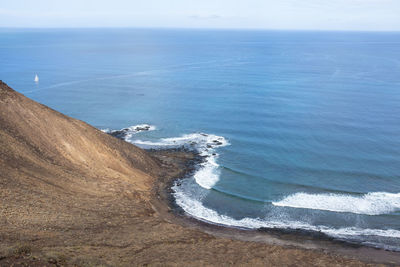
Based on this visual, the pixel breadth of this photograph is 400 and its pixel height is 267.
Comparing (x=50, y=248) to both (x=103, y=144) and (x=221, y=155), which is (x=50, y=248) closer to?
(x=103, y=144)

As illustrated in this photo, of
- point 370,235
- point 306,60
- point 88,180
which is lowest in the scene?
point 370,235

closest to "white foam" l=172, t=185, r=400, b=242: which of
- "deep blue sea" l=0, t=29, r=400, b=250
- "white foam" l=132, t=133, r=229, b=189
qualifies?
"deep blue sea" l=0, t=29, r=400, b=250

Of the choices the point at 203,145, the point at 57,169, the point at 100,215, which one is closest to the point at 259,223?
the point at 100,215

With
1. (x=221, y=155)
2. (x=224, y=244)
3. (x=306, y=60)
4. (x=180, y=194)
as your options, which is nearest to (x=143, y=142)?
(x=221, y=155)

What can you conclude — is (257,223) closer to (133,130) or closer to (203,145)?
(203,145)

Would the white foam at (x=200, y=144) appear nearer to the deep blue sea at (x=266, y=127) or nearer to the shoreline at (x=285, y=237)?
the deep blue sea at (x=266, y=127)

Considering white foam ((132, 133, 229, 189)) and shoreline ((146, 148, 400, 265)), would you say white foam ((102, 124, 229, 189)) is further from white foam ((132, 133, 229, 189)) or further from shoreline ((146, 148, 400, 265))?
shoreline ((146, 148, 400, 265))
